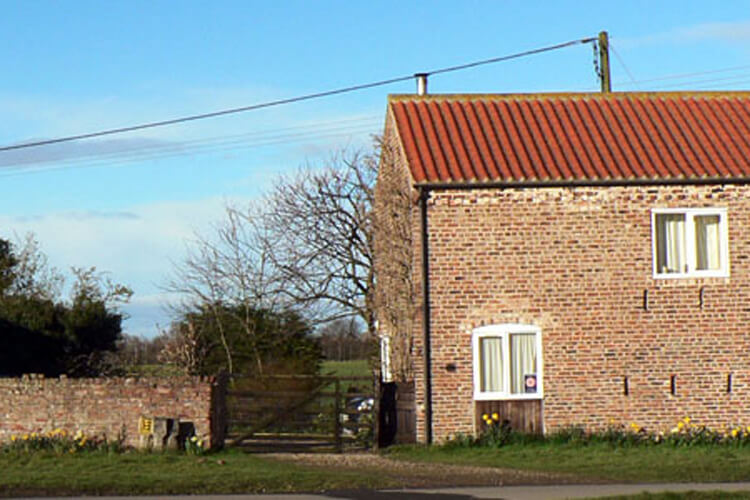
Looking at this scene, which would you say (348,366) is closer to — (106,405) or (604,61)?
(604,61)

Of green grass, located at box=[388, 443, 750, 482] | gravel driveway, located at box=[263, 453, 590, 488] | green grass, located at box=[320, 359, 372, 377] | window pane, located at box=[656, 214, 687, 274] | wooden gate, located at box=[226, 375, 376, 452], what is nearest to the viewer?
gravel driveway, located at box=[263, 453, 590, 488]

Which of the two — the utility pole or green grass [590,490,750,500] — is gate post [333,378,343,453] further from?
the utility pole

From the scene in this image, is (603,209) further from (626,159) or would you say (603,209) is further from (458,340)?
(458,340)

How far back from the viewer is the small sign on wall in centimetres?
2200

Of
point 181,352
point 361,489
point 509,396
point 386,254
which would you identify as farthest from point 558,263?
point 181,352

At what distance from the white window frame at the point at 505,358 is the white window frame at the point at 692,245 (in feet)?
9.01

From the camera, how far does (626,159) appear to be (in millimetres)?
23031

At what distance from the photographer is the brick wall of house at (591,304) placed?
21.9 meters

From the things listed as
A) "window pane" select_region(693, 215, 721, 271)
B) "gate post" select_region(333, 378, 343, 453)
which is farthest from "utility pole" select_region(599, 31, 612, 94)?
"gate post" select_region(333, 378, 343, 453)

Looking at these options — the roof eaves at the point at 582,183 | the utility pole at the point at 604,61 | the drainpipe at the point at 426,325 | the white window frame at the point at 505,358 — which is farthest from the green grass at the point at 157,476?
the utility pole at the point at 604,61

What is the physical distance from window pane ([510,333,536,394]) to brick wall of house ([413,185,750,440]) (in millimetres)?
285

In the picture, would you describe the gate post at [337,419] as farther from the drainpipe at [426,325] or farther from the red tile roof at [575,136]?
the red tile roof at [575,136]

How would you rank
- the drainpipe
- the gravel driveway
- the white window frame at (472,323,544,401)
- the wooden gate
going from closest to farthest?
the gravel driveway
the drainpipe
the white window frame at (472,323,544,401)
the wooden gate

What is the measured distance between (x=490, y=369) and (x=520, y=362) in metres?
0.60
